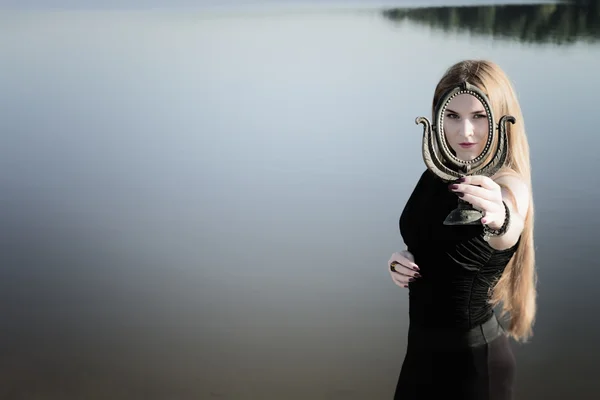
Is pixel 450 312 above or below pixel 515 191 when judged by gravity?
below

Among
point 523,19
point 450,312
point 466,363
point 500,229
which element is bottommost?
point 466,363

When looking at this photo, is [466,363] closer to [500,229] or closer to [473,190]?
[500,229]

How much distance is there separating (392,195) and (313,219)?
0.81 m

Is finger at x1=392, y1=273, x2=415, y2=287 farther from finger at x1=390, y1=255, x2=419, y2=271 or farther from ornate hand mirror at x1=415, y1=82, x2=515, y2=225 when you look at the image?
ornate hand mirror at x1=415, y1=82, x2=515, y2=225

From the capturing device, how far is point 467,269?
2555 millimetres

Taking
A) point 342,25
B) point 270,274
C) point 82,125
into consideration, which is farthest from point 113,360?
point 342,25

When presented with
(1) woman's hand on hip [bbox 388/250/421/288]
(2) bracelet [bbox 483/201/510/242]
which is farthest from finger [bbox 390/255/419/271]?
(2) bracelet [bbox 483/201/510/242]

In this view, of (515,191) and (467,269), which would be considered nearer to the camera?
Result: (515,191)

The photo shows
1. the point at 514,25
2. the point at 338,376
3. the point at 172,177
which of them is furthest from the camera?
the point at 514,25

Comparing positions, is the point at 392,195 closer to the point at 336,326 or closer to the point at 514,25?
the point at 336,326

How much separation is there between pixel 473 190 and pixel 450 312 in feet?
1.95

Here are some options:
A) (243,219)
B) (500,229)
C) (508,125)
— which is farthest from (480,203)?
(243,219)

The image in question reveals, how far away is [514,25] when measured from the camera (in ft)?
58.2

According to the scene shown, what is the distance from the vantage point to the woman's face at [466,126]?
2.42 metres
